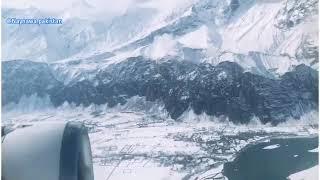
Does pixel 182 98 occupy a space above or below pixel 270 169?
above

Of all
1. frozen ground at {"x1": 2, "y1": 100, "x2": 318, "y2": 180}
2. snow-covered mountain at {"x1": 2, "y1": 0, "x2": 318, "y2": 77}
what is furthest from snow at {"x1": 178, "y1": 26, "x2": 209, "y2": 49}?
frozen ground at {"x1": 2, "y1": 100, "x2": 318, "y2": 180}

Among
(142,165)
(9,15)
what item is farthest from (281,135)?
(9,15)

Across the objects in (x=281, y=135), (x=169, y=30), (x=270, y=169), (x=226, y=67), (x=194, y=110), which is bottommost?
(x=270, y=169)

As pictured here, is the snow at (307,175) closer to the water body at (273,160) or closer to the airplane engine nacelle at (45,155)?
the water body at (273,160)

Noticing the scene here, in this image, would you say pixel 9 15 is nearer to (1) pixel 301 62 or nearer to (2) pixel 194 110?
(2) pixel 194 110

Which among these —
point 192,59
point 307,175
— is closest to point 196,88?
point 192,59

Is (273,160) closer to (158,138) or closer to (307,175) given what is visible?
(307,175)
